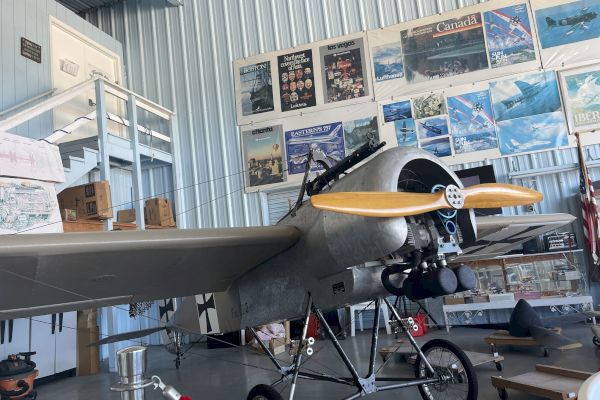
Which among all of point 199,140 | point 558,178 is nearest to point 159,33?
point 199,140

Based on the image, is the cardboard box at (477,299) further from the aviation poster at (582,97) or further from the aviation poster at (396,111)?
the aviation poster at (396,111)

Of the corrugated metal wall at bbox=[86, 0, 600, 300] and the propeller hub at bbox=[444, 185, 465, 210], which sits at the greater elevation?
the corrugated metal wall at bbox=[86, 0, 600, 300]

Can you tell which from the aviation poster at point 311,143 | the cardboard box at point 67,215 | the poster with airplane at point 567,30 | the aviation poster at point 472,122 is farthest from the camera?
the aviation poster at point 311,143

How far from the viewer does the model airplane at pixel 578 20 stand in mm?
7309

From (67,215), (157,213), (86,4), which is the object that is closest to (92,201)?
(67,215)

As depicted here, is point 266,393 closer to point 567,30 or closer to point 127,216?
point 127,216

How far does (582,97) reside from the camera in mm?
7246

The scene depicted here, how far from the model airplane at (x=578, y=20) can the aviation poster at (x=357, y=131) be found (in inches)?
139

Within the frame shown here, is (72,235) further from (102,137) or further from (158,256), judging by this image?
(102,137)

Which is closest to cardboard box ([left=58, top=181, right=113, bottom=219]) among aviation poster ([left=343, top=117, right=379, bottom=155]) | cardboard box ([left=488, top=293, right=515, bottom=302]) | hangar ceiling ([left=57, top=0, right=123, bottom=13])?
aviation poster ([left=343, top=117, right=379, bottom=155])

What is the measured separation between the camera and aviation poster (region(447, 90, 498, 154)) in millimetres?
7742

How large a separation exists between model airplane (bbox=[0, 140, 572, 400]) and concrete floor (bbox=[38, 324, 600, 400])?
1201 mm

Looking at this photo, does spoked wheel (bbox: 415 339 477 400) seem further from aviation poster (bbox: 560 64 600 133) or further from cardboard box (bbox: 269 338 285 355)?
aviation poster (bbox: 560 64 600 133)

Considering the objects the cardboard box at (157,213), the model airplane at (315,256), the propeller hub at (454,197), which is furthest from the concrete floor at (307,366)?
the cardboard box at (157,213)
